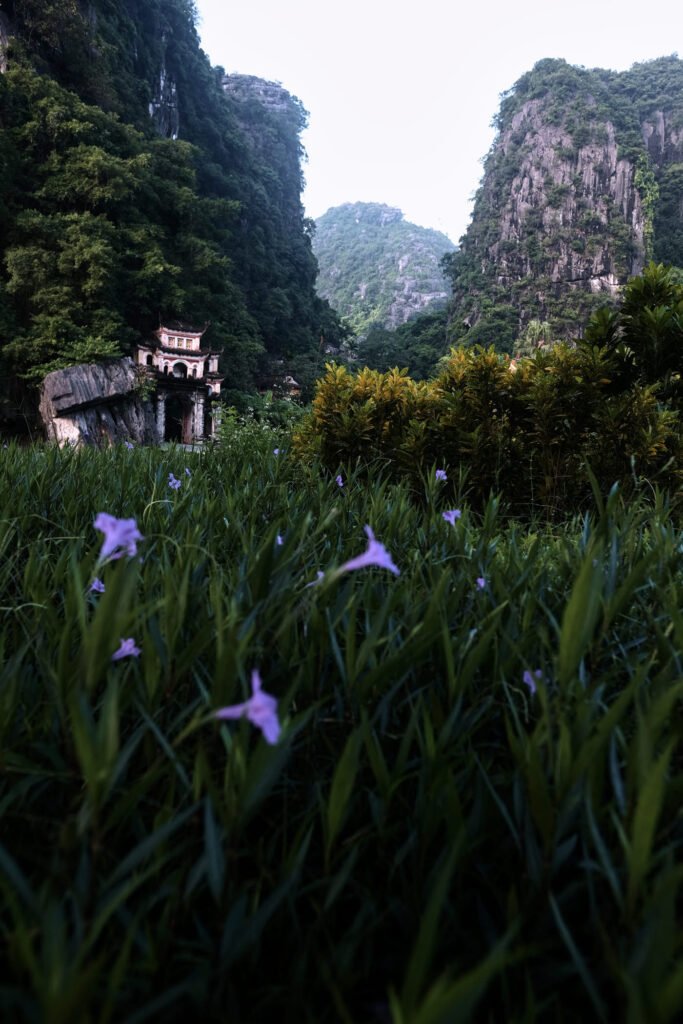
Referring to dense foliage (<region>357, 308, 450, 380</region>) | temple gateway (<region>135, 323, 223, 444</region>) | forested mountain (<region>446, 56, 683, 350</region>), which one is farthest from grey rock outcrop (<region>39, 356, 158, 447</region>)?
forested mountain (<region>446, 56, 683, 350</region>)

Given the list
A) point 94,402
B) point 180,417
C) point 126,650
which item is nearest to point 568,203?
point 180,417

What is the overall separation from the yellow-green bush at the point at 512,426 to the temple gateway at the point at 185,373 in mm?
17271

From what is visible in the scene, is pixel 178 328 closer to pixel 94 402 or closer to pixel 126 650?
pixel 94 402

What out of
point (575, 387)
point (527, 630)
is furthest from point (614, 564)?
point (575, 387)

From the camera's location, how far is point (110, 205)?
19922 millimetres

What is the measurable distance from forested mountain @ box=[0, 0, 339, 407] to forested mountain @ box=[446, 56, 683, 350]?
2842cm

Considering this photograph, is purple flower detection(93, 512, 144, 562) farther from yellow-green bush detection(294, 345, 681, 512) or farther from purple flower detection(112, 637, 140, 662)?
yellow-green bush detection(294, 345, 681, 512)

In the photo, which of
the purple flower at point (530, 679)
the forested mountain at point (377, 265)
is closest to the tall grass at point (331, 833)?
the purple flower at point (530, 679)

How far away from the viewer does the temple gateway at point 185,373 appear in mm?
21516

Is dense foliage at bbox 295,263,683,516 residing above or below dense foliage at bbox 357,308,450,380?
below

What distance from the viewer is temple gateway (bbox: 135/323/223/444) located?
70.6ft

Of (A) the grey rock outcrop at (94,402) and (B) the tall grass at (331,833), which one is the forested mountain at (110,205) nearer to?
(A) the grey rock outcrop at (94,402)

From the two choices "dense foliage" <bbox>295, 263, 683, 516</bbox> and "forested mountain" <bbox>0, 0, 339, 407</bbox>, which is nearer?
"dense foliage" <bbox>295, 263, 683, 516</bbox>

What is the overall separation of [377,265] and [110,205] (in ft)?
299
